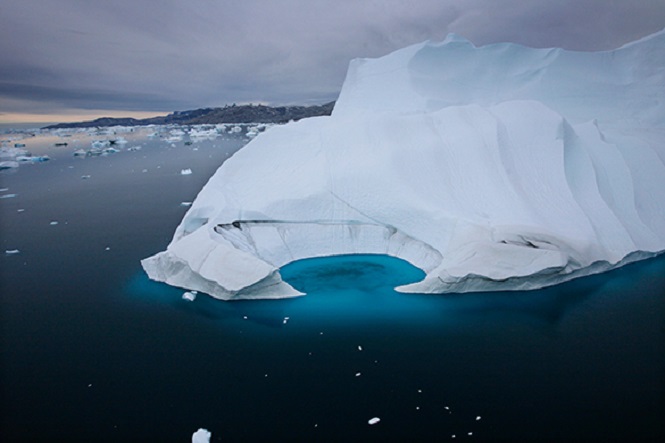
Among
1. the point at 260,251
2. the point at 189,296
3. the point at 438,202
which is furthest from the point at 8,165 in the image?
the point at 438,202

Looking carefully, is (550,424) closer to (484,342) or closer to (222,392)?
(484,342)

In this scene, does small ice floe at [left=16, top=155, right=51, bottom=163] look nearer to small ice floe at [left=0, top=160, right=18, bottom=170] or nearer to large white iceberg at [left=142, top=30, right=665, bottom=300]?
small ice floe at [left=0, top=160, right=18, bottom=170]

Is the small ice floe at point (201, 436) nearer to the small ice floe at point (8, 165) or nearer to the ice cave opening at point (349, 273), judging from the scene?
the ice cave opening at point (349, 273)

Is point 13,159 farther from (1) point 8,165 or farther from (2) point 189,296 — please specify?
(2) point 189,296

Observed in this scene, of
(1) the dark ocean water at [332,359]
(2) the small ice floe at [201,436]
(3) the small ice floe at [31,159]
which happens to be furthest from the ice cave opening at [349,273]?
(3) the small ice floe at [31,159]

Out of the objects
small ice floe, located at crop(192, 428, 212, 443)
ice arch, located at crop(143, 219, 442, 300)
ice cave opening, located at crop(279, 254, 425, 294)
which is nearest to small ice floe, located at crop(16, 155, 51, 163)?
ice arch, located at crop(143, 219, 442, 300)

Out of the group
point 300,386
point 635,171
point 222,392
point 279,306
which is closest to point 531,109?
point 635,171

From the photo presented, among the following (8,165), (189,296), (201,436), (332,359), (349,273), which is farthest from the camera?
(8,165)
